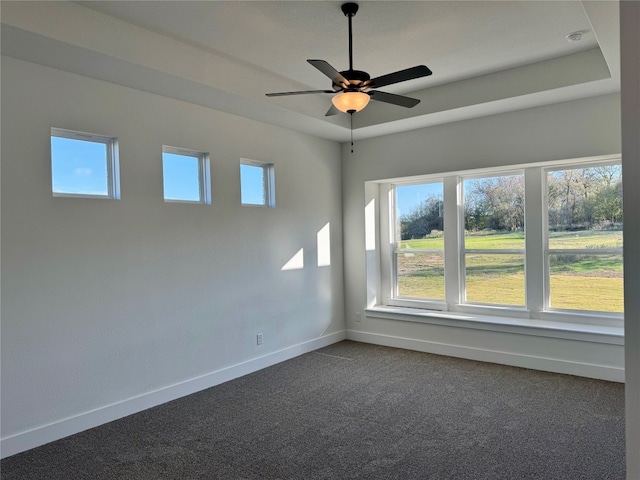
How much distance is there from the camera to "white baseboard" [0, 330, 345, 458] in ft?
9.78

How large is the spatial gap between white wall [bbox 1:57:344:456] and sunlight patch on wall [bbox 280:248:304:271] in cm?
6

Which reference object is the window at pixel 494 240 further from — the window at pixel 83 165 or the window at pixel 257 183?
the window at pixel 83 165

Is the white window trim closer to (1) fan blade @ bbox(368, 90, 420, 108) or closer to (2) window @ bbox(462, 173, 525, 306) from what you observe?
(2) window @ bbox(462, 173, 525, 306)

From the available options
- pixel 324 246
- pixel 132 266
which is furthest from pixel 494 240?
pixel 132 266

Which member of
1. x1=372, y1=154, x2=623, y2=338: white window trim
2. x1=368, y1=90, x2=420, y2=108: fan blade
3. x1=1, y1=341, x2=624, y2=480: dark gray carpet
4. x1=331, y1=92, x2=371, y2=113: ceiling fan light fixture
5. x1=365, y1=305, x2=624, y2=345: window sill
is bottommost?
x1=1, y1=341, x2=624, y2=480: dark gray carpet

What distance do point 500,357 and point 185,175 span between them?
3.72m

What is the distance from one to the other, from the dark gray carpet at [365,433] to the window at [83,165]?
1.80 m

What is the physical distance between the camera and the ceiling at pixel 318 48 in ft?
9.51

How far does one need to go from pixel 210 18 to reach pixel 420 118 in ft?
8.24

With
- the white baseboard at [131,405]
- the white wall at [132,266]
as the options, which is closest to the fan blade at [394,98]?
the white wall at [132,266]

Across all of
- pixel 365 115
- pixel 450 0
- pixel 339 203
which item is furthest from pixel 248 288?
pixel 450 0

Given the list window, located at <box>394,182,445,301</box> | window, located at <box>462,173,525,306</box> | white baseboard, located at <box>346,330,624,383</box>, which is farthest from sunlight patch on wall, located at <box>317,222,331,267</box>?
window, located at <box>462,173,525,306</box>

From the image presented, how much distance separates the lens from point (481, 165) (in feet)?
15.7

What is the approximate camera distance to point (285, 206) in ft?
16.6
